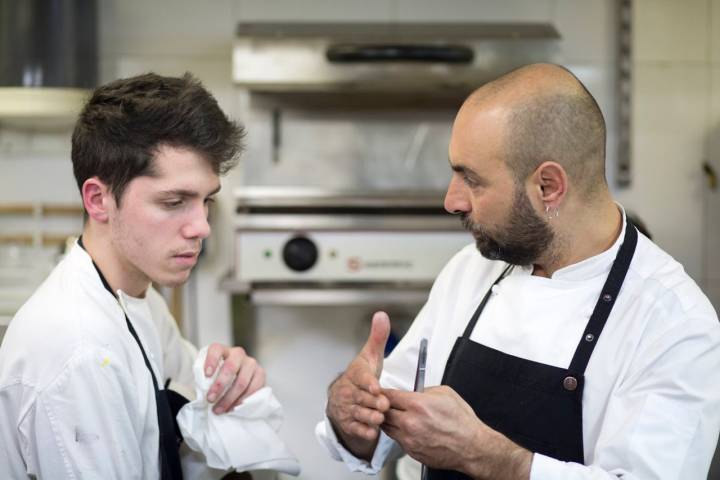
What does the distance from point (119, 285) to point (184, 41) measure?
1.49 meters

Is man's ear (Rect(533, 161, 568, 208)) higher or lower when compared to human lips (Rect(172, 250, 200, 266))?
higher

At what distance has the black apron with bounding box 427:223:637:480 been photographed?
4.21 ft

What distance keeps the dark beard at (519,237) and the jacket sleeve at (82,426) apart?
64cm

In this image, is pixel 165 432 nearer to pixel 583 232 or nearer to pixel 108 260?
pixel 108 260

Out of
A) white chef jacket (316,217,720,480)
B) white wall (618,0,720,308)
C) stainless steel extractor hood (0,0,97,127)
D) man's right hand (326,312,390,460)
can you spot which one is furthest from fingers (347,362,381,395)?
white wall (618,0,720,308)

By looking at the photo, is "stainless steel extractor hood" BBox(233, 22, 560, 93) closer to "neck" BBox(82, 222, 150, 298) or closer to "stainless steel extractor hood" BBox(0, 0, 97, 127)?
"stainless steel extractor hood" BBox(0, 0, 97, 127)

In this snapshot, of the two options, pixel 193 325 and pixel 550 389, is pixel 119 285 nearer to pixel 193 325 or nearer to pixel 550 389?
pixel 550 389

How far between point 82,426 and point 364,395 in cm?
43

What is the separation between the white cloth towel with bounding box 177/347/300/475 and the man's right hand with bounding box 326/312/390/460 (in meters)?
0.12

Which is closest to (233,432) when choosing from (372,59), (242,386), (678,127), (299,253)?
(242,386)

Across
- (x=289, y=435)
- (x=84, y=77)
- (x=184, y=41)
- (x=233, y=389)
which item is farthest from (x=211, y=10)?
(x=233, y=389)

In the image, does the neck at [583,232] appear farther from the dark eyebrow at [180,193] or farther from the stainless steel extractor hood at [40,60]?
the stainless steel extractor hood at [40,60]

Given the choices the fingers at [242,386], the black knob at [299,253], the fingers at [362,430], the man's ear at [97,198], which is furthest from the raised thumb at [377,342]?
the black knob at [299,253]

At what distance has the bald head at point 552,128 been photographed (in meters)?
1.32
